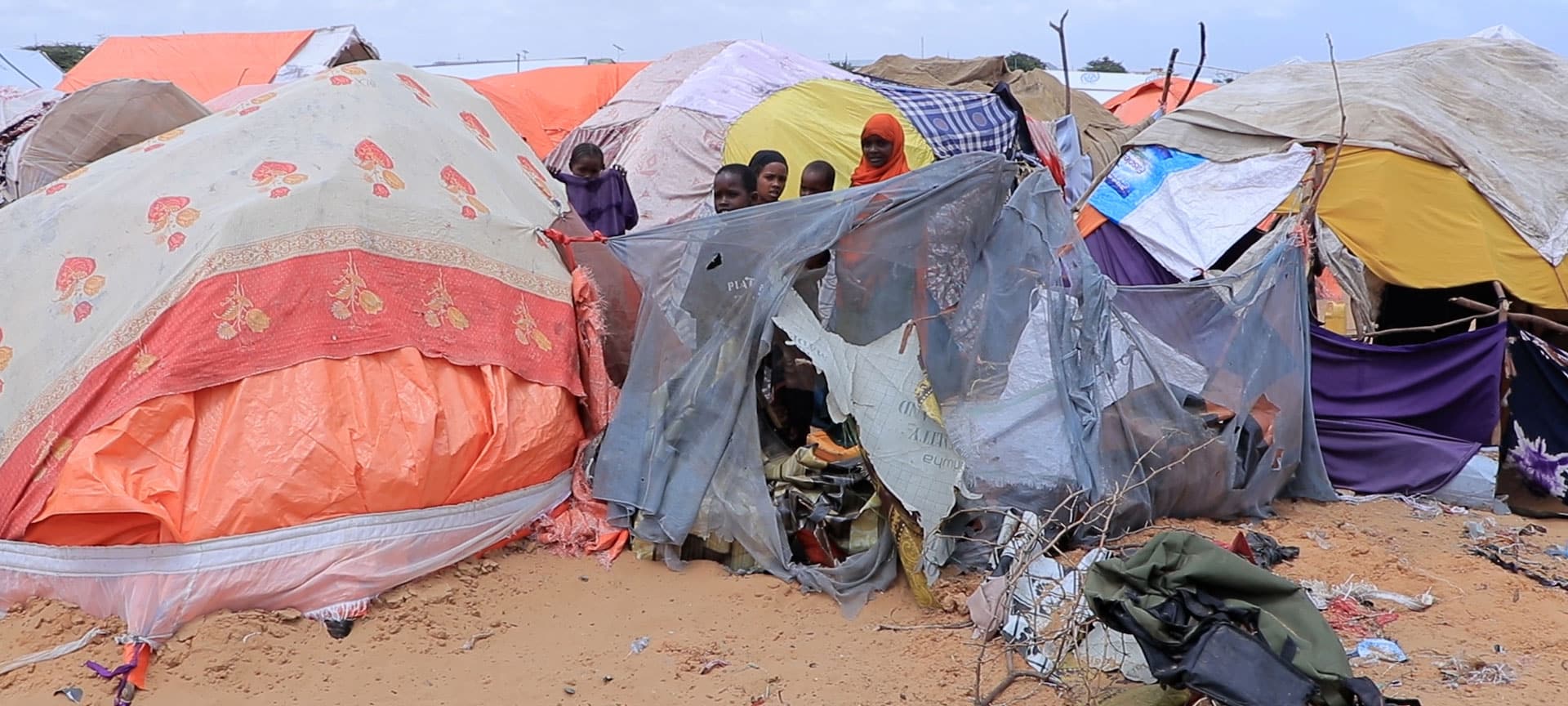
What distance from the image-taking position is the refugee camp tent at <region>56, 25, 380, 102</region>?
12.5 m

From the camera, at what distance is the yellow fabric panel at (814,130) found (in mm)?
8148

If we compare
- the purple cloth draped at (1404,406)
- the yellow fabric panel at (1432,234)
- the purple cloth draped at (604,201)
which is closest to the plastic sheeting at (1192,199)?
the yellow fabric panel at (1432,234)

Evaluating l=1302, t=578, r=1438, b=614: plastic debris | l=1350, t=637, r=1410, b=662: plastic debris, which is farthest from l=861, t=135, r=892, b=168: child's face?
l=1350, t=637, r=1410, b=662: plastic debris

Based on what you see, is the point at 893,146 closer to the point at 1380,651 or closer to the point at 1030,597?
the point at 1030,597

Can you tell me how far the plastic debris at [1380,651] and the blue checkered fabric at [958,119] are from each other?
18.2ft

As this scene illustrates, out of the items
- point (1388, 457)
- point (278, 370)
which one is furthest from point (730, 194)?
point (1388, 457)

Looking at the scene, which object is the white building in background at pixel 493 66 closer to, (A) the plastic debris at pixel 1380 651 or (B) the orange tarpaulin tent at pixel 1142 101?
(B) the orange tarpaulin tent at pixel 1142 101

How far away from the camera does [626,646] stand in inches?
132

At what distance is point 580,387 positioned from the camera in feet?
13.5

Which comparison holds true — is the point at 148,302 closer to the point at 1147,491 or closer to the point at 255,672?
the point at 255,672

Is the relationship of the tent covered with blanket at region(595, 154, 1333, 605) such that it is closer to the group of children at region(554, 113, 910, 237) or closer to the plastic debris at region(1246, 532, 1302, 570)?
the plastic debris at region(1246, 532, 1302, 570)

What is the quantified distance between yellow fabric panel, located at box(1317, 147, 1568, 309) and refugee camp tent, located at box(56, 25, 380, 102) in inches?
415

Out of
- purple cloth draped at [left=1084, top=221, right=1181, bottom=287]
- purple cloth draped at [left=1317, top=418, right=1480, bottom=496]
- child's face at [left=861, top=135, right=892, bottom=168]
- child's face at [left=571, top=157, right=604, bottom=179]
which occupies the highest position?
child's face at [left=861, top=135, right=892, bottom=168]

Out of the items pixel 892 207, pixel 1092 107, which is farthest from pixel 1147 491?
pixel 1092 107
